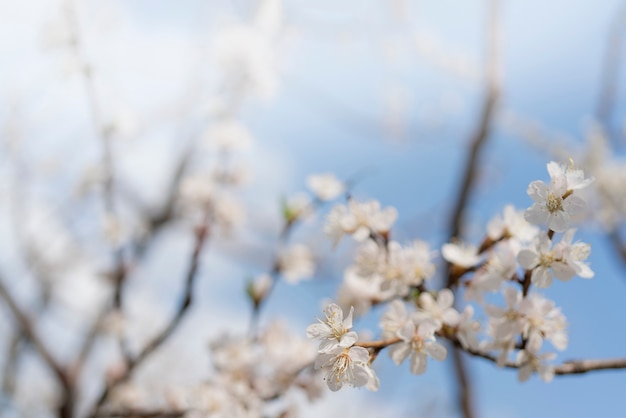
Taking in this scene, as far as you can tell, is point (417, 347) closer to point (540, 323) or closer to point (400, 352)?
point (400, 352)

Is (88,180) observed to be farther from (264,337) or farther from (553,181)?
(553,181)

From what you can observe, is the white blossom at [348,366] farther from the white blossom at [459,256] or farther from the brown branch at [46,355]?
the brown branch at [46,355]

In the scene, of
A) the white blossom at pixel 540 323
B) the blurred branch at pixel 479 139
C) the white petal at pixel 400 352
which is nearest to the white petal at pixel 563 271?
the white blossom at pixel 540 323

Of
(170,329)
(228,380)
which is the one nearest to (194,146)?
(170,329)

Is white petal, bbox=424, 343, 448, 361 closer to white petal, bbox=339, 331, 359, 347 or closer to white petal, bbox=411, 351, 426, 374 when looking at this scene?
white petal, bbox=411, 351, 426, 374

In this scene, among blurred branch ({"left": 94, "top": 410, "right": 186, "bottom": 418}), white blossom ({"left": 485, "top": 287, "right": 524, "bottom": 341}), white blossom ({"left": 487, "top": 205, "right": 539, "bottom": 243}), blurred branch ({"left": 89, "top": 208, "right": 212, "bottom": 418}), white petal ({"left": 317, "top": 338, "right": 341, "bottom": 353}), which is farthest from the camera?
blurred branch ({"left": 89, "top": 208, "right": 212, "bottom": 418})

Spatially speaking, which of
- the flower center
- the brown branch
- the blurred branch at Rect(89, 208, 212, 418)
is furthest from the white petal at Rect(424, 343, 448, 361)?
the brown branch
